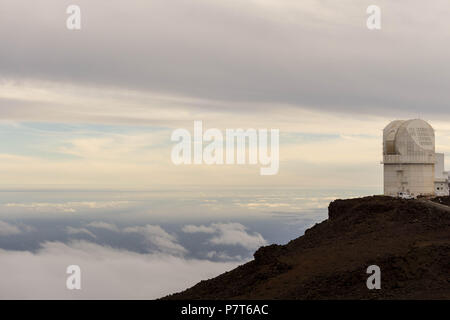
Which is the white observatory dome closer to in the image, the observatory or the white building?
the observatory

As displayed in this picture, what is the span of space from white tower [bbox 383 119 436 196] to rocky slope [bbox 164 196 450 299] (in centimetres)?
1061

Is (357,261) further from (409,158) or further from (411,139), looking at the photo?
(411,139)

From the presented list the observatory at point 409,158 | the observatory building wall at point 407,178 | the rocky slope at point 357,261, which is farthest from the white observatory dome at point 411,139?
the rocky slope at point 357,261

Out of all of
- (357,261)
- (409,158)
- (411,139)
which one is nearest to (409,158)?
(409,158)

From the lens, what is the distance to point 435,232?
40938 millimetres

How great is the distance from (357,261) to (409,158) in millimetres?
26558

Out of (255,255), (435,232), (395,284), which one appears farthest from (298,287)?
(435,232)

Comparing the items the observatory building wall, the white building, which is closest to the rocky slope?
the observatory building wall

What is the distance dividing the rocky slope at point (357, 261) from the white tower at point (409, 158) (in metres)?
10.6

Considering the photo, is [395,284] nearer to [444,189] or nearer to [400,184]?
[400,184]

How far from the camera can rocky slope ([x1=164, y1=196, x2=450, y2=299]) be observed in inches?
1319

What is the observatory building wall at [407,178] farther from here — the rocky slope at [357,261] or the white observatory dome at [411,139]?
the rocky slope at [357,261]

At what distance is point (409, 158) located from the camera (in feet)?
199

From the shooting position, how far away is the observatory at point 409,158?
60.8m
